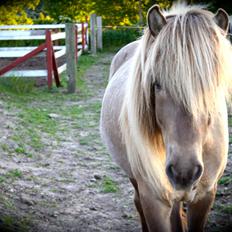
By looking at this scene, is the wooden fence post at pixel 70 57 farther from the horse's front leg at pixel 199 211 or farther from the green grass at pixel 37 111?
the horse's front leg at pixel 199 211

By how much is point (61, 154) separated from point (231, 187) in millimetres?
1823

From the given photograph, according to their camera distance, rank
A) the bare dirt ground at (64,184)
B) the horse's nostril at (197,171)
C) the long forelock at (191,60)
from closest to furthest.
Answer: the horse's nostril at (197,171) < the long forelock at (191,60) < the bare dirt ground at (64,184)

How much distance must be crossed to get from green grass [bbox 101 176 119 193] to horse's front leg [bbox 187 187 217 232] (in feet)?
4.25

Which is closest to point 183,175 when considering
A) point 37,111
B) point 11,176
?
point 11,176

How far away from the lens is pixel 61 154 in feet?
15.3

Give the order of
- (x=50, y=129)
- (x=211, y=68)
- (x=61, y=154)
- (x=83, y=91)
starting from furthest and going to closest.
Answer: (x=83, y=91) < (x=50, y=129) < (x=61, y=154) < (x=211, y=68)

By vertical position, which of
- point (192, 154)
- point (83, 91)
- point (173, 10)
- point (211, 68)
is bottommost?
point (83, 91)

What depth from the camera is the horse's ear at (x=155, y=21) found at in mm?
1998

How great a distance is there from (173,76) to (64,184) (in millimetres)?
2266

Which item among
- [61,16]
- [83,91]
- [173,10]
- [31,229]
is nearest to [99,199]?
[31,229]

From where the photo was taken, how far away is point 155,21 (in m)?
2.02

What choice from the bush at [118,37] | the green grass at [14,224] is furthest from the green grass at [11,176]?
the bush at [118,37]

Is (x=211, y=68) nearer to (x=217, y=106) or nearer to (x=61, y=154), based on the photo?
(x=217, y=106)

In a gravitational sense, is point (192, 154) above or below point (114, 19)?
above
